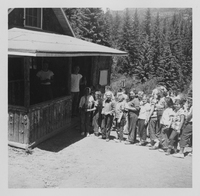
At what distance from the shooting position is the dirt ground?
19.4ft

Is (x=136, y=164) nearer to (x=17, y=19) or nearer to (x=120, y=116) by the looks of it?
(x=120, y=116)

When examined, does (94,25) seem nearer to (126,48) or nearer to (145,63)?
(145,63)

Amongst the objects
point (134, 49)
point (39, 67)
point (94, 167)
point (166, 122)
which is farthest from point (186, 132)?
point (134, 49)

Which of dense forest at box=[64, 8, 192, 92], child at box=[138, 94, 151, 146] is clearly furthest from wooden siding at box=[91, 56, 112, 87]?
dense forest at box=[64, 8, 192, 92]

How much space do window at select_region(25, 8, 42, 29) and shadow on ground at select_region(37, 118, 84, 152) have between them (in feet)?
14.1

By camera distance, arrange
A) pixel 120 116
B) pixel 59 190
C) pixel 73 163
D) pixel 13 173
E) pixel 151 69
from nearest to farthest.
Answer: pixel 59 190, pixel 13 173, pixel 73 163, pixel 120 116, pixel 151 69

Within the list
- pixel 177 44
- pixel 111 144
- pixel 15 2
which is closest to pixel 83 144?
pixel 111 144

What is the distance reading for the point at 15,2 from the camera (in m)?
6.28

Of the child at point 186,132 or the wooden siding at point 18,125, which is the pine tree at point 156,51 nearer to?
the child at point 186,132

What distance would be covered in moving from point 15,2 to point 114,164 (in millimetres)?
4838

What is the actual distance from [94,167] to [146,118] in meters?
2.28

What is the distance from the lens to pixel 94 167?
260 inches

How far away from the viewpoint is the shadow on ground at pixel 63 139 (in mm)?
7589

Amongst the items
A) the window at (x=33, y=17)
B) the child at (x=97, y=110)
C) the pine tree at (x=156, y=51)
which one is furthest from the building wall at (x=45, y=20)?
the pine tree at (x=156, y=51)
